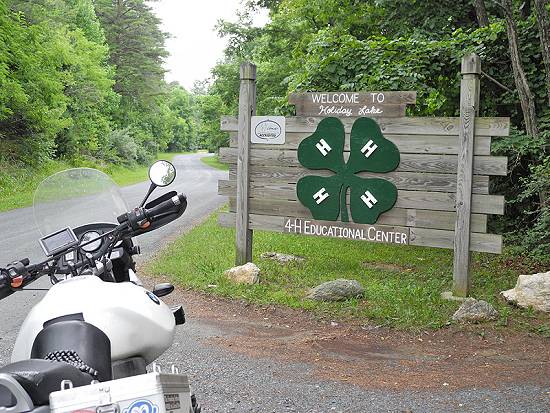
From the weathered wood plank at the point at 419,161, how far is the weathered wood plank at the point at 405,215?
1.60 ft

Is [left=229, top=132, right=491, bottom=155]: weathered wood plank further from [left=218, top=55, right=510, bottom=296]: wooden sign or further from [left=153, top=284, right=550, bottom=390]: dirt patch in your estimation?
[left=153, top=284, right=550, bottom=390]: dirt patch

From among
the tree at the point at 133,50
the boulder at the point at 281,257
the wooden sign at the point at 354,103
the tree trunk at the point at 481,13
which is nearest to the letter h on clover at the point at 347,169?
the wooden sign at the point at 354,103

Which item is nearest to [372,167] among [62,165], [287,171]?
[287,171]

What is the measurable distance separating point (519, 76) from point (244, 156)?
4.24 meters

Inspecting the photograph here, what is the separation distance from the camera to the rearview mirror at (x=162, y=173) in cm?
288

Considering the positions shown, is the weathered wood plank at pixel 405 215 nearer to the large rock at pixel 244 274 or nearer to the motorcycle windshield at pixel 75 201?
the large rock at pixel 244 274

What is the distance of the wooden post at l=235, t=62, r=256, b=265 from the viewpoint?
8.51m

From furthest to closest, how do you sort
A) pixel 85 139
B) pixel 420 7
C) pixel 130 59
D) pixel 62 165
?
pixel 130 59
pixel 85 139
pixel 62 165
pixel 420 7

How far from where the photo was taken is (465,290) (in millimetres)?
7156

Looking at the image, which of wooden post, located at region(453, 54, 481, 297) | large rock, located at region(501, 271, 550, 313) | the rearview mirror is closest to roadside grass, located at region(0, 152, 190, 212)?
wooden post, located at region(453, 54, 481, 297)

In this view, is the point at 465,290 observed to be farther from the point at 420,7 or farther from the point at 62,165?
the point at 62,165

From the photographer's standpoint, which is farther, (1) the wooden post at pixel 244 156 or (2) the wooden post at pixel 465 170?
(1) the wooden post at pixel 244 156

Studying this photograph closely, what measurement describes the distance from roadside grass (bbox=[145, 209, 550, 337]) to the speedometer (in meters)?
4.08

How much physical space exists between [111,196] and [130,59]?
153 ft
